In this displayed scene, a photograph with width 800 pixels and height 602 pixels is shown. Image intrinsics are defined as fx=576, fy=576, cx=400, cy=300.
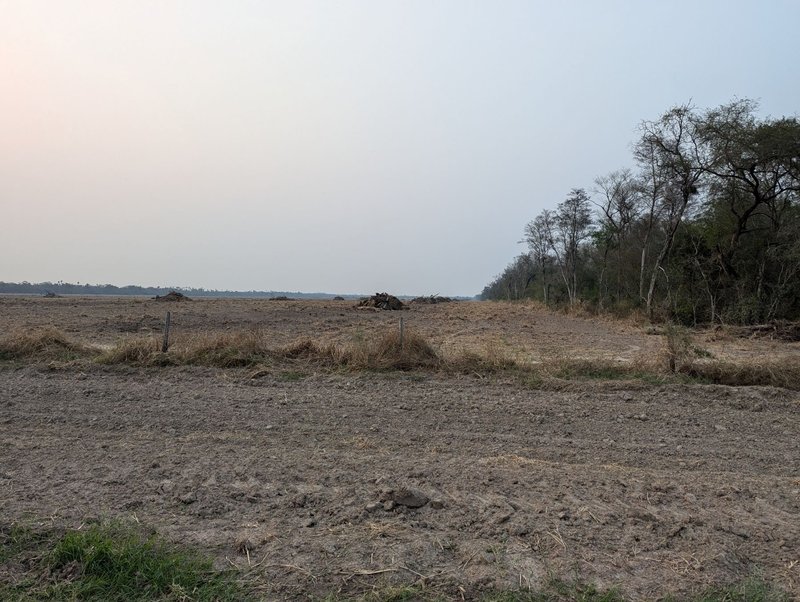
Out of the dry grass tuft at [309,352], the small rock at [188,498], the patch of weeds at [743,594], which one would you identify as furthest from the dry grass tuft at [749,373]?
the small rock at [188,498]

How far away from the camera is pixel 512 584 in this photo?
3.25 metres

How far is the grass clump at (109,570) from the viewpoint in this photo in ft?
10.3

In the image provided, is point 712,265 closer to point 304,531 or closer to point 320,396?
point 320,396

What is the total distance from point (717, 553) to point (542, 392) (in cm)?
547

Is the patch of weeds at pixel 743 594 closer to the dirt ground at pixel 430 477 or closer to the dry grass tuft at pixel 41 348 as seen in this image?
the dirt ground at pixel 430 477

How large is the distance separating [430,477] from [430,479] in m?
0.05

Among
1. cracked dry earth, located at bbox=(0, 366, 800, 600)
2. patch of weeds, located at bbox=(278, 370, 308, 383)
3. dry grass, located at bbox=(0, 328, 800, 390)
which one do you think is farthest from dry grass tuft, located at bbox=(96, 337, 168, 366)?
patch of weeds, located at bbox=(278, 370, 308, 383)

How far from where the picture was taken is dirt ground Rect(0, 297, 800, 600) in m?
3.51

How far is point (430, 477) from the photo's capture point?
4965 mm

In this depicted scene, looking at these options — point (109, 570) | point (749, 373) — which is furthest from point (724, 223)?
point (109, 570)

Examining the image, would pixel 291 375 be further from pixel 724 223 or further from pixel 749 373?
pixel 724 223

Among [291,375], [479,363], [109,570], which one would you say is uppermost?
[479,363]

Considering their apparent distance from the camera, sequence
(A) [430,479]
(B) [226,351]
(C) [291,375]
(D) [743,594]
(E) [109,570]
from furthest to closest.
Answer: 1. (B) [226,351]
2. (C) [291,375]
3. (A) [430,479]
4. (E) [109,570]
5. (D) [743,594]

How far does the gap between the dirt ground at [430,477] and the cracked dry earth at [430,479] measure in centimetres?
2
